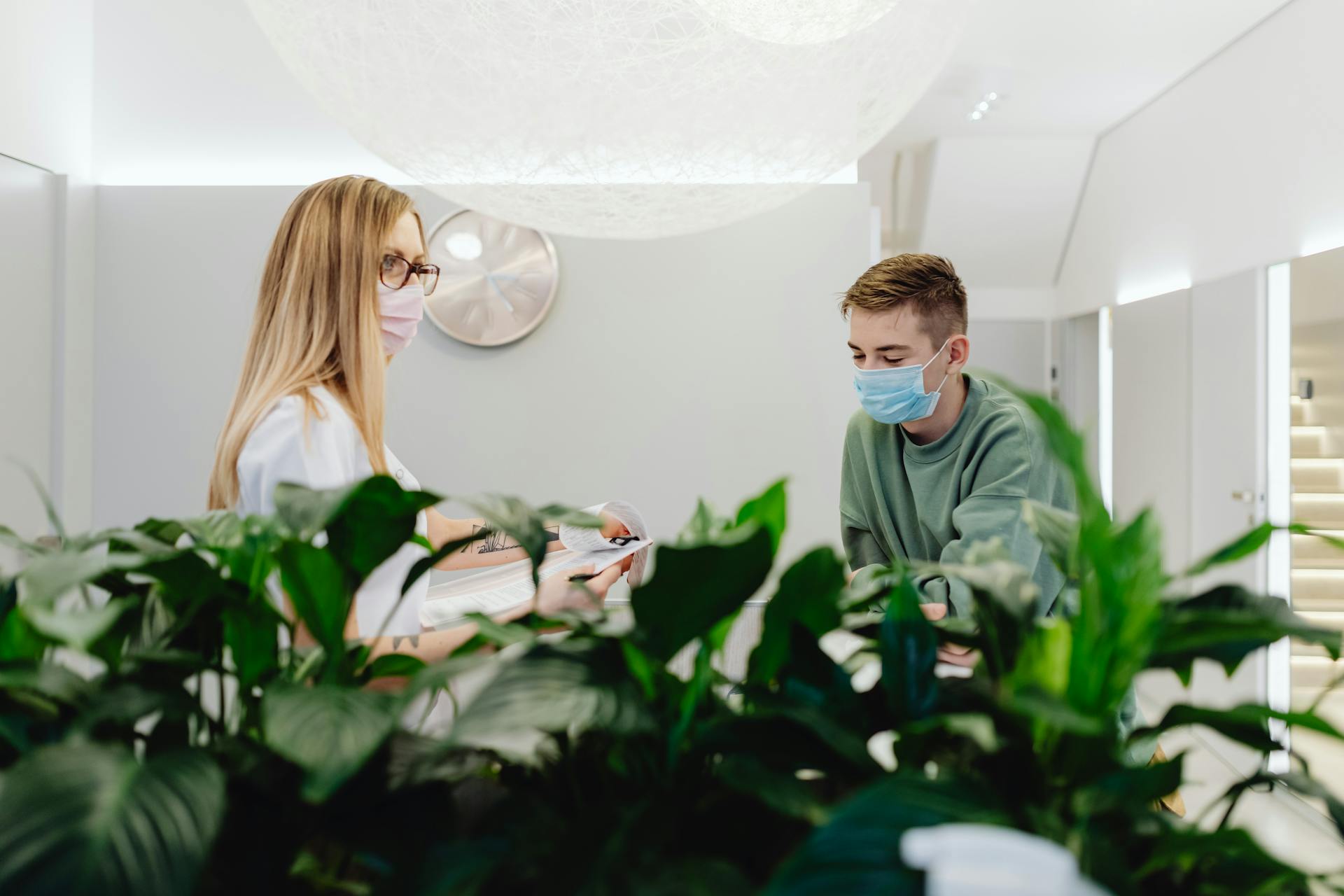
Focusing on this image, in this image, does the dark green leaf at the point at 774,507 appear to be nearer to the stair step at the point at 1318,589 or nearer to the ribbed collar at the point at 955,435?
the ribbed collar at the point at 955,435

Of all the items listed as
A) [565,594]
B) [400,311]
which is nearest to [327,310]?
[400,311]

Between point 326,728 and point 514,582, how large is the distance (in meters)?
0.88

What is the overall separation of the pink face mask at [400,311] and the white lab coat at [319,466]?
0.86 ft

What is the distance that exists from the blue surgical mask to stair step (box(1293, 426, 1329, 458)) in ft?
7.85

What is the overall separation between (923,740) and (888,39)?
1.01 metres

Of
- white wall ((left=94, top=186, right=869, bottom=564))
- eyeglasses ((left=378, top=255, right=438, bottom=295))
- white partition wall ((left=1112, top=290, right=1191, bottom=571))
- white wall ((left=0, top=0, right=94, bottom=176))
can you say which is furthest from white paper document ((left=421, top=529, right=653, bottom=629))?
white partition wall ((left=1112, top=290, right=1191, bottom=571))

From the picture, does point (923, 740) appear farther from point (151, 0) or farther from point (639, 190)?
point (151, 0)

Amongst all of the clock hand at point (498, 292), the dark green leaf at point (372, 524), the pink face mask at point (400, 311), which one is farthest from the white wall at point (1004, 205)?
the dark green leaf at point (372, 524)

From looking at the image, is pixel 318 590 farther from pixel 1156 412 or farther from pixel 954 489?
pixel 1156 412

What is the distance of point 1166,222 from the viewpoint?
4719mm

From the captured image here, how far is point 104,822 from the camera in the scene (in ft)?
1.59

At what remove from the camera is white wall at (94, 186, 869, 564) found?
338 cm

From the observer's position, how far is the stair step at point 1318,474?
132 inches

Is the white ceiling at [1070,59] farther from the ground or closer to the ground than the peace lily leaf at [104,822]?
farther from the ground
